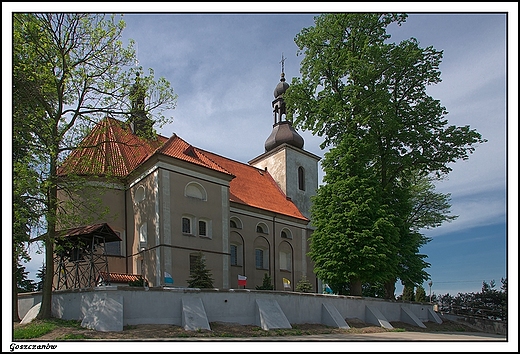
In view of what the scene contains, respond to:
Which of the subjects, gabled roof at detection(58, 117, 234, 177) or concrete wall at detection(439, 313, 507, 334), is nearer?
gabled roof at detection(58, 117, 234, 177)

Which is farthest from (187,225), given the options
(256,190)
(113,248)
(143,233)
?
(256,190)

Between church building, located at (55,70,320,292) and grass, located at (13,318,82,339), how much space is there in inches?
195

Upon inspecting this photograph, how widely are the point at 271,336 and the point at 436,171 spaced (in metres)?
17.1

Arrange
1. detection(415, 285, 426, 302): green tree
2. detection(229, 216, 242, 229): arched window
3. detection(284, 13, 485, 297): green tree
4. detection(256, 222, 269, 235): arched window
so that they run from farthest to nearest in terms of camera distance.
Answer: detection(415, 285, 426, 302): green tree < detection(256, 222, 269, 235): arched window < detection(229, 216, 242, 229): arched window < detection(284, 13, 485, 297): green tree

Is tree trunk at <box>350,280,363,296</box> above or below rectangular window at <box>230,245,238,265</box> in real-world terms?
below

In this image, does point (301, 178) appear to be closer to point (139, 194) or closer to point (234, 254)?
point (234, 254)

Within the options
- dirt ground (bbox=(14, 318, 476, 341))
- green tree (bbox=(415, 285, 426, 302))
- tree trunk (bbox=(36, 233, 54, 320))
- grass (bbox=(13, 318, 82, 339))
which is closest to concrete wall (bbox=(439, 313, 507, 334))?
green tree (bbox=(415, 285, 426, 302))

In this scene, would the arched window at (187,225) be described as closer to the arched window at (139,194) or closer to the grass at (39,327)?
the arched window at (139,194)

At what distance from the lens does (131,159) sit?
104 ft

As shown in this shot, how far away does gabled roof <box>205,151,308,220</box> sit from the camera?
3748cm

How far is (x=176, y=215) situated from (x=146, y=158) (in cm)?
392

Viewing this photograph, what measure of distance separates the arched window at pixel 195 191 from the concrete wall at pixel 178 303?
9.80 meters

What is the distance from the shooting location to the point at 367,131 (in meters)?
29.5

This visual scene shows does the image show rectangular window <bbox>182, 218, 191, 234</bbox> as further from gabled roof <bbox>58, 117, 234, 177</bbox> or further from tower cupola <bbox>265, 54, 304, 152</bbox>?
tower cupola <bbox>265, 54, 304, 152</bbox>
